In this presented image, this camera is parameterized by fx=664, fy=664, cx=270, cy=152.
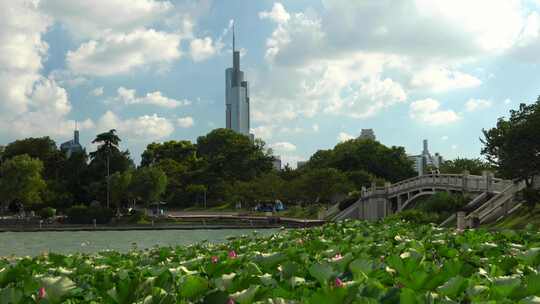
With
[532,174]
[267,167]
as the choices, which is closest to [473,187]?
[532,174]

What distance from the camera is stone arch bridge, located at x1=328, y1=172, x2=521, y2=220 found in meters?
45.7

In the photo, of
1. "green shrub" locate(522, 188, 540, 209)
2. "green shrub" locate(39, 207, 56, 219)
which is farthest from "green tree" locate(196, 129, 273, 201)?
"green shrub" locate(522, 188, 540, 209)

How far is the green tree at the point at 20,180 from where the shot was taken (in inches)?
2931

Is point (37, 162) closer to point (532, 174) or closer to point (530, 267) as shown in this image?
point (532, 174)

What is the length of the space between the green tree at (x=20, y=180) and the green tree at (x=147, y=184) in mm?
11371

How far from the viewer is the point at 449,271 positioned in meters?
3.88

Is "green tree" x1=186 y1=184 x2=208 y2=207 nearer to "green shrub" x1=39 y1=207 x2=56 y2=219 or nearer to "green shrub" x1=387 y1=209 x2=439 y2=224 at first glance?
"green shrub" x1=39 y1=207 x2=56 y2=219

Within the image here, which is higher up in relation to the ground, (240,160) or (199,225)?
(240,160)

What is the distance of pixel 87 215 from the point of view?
75.3m

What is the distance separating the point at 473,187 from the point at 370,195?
69.5ft

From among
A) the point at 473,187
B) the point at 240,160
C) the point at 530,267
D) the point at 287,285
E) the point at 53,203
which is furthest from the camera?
the point at 240,160

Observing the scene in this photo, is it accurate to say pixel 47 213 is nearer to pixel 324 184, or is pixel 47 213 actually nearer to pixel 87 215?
pixel 87 215

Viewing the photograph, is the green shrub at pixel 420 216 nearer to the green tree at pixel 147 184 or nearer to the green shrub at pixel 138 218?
the green shrub at pixel 138 218

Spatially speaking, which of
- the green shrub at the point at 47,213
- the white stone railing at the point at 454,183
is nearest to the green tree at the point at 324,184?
the white stone railing at the point at 454,183
